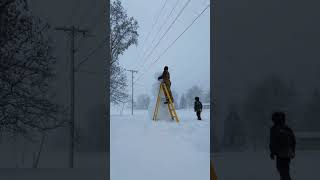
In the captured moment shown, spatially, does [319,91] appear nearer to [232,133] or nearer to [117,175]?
[232,133]

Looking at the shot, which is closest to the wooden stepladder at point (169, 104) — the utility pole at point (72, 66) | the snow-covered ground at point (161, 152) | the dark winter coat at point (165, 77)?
the dark winter coat at point (165, 77)

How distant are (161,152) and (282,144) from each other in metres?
4.81

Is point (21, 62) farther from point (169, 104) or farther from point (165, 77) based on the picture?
point (169, 104)

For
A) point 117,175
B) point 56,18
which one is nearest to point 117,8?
point 56,18

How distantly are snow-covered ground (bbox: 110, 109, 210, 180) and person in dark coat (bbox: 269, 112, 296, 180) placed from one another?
1.95 meters

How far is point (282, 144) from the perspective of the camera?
664 centimetres

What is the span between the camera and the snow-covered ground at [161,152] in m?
8.38

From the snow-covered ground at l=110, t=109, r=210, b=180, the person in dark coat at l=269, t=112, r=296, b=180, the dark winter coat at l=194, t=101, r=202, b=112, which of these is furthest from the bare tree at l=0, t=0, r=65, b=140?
the dark winter coat at l=194, t=101, r=202, b=112

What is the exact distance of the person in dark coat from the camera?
6633 mm

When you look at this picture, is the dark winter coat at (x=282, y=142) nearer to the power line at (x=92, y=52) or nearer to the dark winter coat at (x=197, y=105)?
the dark winter coat at (x=197, y=105)

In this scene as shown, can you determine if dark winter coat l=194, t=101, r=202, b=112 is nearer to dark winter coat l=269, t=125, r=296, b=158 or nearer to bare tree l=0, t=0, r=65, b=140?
bare tree l=0, t=0, r=65, b=140

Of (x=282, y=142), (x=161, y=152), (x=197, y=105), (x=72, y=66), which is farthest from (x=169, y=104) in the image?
(x=282, y=142)

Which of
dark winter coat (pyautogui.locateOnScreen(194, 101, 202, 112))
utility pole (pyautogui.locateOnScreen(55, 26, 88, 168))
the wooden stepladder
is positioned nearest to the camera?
the wooden stepladder

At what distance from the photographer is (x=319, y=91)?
2784 cm
